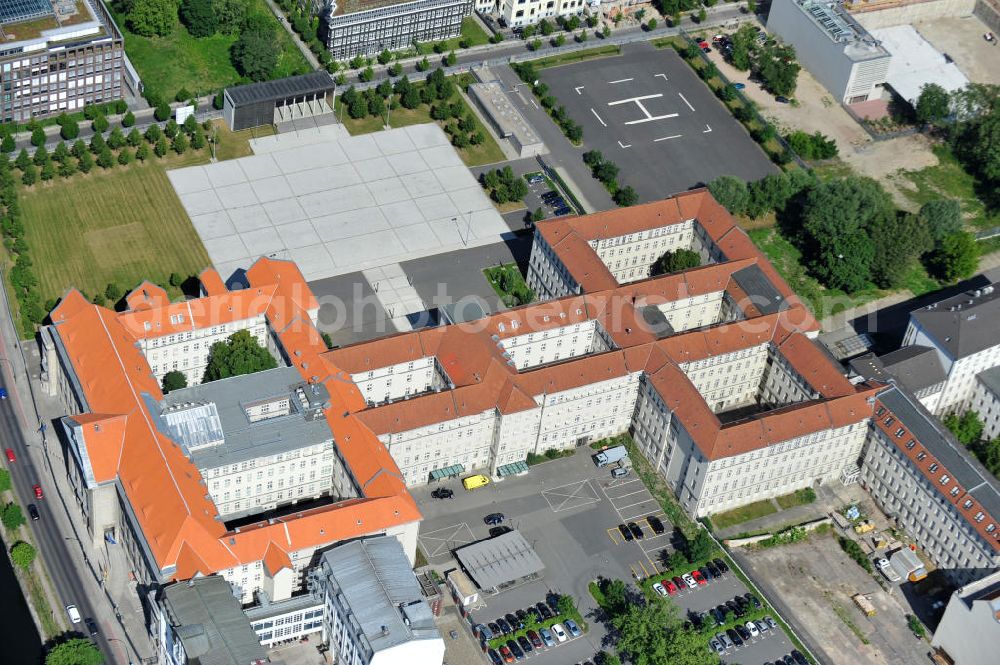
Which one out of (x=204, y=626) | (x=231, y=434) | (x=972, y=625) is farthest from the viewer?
(x=231, y=434)

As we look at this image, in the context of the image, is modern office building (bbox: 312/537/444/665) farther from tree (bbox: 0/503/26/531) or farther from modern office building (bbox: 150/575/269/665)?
tree (bbox: 0/503/26/531)

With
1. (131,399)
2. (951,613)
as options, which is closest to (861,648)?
(951,613)

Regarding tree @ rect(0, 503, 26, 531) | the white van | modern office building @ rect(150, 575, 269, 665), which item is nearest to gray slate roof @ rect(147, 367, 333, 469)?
modern office building @ rect(150, 575, 269, 665)

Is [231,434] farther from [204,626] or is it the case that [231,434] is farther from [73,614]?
[204,626]

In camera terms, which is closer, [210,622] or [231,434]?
[210,622]

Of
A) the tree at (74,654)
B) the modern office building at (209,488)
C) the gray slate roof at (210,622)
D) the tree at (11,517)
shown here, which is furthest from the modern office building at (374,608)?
the tree at (11,517)

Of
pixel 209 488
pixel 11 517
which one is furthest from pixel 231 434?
pixel 11 517
